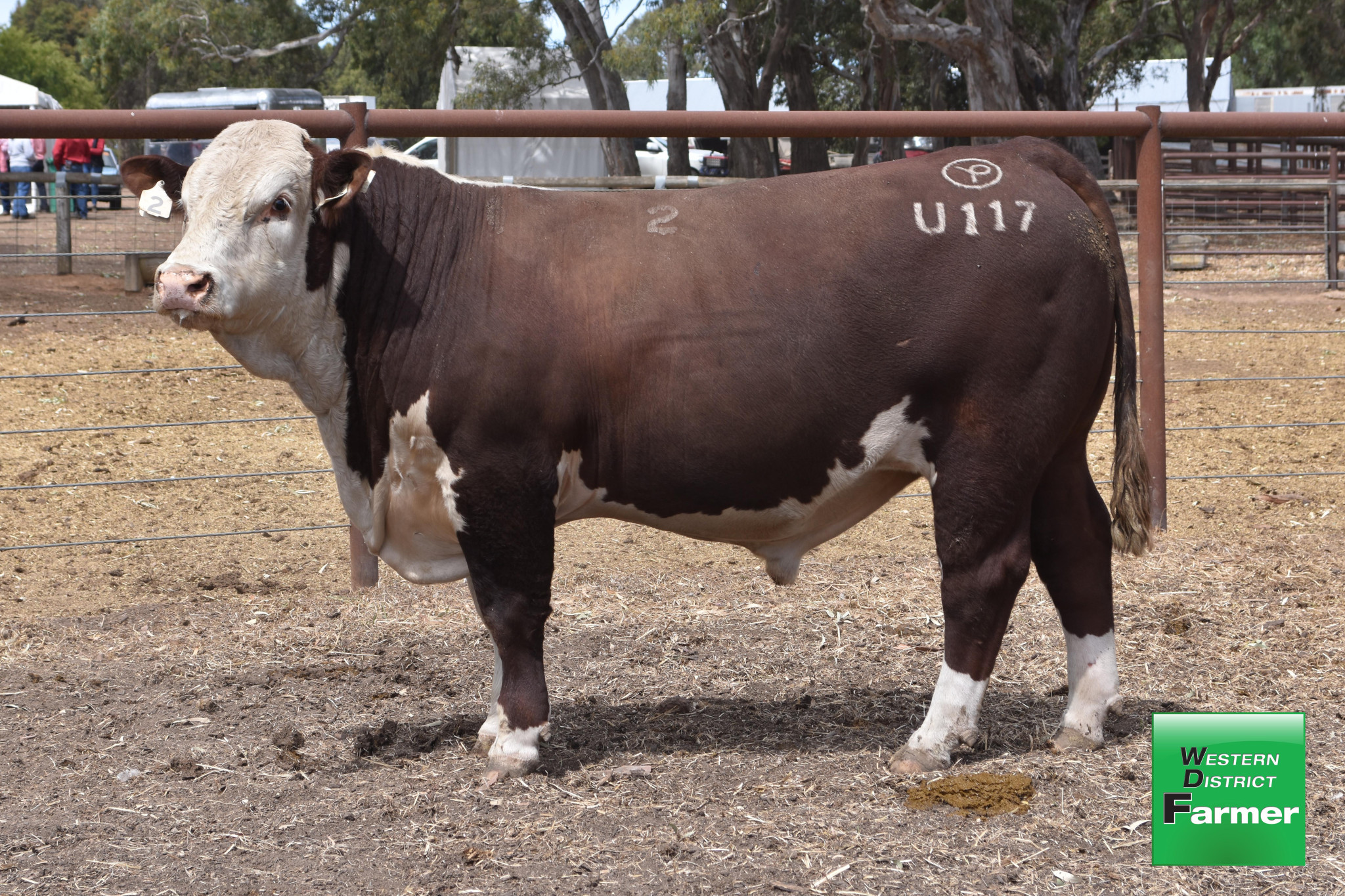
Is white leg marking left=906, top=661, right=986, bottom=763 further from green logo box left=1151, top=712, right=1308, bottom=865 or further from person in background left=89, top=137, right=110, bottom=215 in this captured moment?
person in background left=89, top=137, right=110, bottom=215

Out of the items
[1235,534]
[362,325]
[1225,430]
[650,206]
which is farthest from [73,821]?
Result: [1225,430]

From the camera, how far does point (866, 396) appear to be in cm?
352

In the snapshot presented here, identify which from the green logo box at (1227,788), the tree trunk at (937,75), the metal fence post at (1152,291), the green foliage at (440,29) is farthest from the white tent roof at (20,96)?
the green logo box at (1227,788)

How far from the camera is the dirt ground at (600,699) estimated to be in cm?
315

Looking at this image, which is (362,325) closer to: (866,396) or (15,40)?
(866,396)

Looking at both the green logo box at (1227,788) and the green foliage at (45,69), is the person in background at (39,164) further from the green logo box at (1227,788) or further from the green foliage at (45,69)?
the green foliage at (45,69)

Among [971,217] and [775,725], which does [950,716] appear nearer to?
[775,725]

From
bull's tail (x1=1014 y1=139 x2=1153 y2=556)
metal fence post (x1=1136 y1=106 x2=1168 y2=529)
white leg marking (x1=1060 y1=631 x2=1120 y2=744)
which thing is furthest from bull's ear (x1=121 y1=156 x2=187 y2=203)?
metal fence post (x1=1136 y1=106 x2=1168 y2=529)

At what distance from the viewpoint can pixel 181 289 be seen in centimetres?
316

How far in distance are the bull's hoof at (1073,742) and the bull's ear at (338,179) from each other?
96.8 inches

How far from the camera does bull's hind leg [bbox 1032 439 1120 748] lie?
3826 millimetres

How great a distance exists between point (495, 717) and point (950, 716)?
4.23 ft

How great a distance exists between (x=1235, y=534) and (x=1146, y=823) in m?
3.21

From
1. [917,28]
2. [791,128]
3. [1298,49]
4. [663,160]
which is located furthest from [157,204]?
[1298,49]
